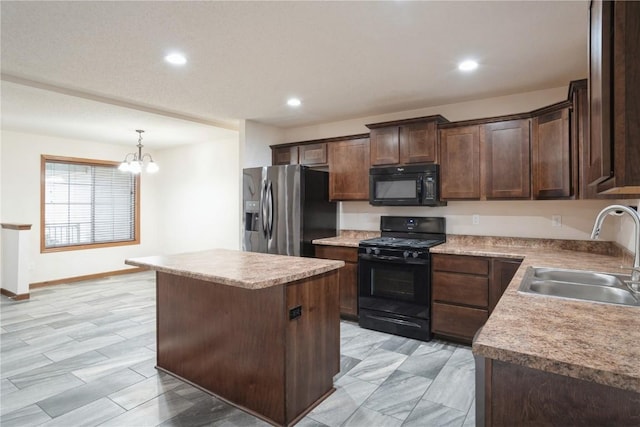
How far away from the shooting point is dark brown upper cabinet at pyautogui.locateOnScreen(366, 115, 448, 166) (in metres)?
3.61

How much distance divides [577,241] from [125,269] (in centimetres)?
713

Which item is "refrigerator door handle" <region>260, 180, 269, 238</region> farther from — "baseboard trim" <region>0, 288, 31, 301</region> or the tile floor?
"baseboard trim" <region>0, 288, 31, 301</region>

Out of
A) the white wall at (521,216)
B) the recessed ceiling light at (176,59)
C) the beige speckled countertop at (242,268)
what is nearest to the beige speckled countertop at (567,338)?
the beige speckled countertop at (242,268)

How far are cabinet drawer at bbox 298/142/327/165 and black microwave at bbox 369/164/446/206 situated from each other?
764 millimetres

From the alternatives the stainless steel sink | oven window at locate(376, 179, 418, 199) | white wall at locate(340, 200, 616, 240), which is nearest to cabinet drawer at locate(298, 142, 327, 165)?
oven window at locate(376, 179, 418, 199)

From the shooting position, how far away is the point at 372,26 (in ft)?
7.29

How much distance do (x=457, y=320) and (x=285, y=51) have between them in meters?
2.80

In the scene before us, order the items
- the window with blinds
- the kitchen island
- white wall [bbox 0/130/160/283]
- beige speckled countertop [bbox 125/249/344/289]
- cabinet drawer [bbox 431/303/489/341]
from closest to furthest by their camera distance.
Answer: beige speckled countertop [bbox 125/249/344/289] → the kitchen island → cabinet drawer [bbox 431/303/489/341] → white wall [bbox 0/130/160/283] → the window with blinds

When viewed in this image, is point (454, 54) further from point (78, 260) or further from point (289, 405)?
point (78, 260)

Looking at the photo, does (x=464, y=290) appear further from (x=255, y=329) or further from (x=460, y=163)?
(x=255, y=329)

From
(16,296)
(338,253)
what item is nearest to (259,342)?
(338,253)

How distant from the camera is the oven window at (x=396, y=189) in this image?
371 cm

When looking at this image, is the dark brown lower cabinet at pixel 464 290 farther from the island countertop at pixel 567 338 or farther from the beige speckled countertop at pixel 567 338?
the island countertop at pixel 567 338

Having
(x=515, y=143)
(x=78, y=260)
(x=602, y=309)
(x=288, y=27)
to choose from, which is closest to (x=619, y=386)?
(x=602, y=309)
